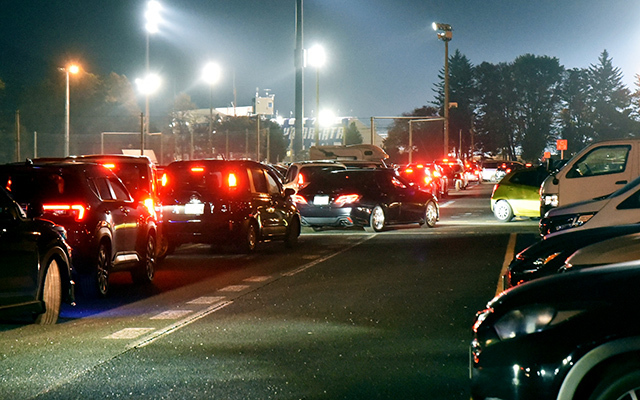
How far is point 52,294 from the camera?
1004 cm

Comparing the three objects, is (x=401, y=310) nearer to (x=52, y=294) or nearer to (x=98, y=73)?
(x=52, y=294)

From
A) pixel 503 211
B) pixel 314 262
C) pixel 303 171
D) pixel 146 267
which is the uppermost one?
pixel 303 171

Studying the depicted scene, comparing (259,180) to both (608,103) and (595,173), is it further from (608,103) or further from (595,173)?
(608,103)

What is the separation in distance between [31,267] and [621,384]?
6760 mm

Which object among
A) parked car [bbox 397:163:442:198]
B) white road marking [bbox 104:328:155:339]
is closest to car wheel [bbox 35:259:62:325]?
white road marking [bbox 104:328:155:339]

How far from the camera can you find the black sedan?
22.8 m

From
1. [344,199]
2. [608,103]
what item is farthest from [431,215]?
[608,103]

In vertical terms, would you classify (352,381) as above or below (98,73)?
below

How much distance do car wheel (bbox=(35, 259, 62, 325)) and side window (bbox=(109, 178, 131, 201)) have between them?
293 cm

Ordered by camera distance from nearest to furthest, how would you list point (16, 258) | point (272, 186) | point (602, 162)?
point (16, 258) → point (602, 162) → point (272, 186)

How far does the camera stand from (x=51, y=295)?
32.8 feet

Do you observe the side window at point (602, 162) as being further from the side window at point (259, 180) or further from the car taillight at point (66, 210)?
the car taillight at point (66, 210)

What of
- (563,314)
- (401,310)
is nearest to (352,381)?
(563,314)

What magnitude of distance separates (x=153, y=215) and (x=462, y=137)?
404 feet
